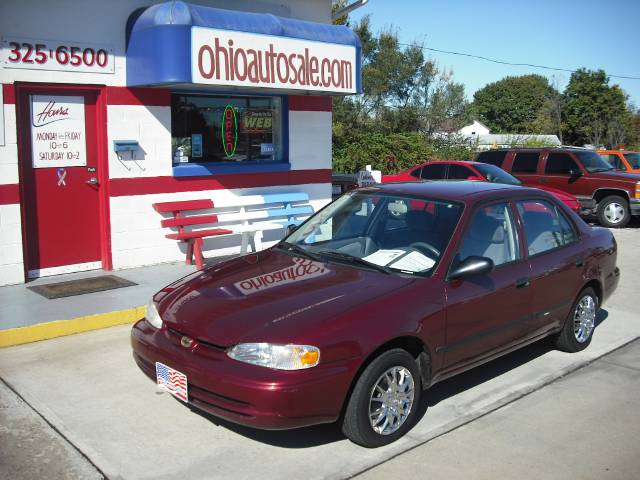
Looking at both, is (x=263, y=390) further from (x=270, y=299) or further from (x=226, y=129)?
(x=226, y=129)

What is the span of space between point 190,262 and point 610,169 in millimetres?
11334

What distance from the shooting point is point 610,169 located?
657 inches

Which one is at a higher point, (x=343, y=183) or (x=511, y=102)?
(x=511, y=102)

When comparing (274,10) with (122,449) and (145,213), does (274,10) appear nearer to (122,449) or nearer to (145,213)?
(145,213)

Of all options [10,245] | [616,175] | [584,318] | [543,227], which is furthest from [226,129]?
[616,175]

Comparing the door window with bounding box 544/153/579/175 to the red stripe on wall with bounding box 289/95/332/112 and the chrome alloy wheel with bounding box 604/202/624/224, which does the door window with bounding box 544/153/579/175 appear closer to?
the chrome alloy wheel with bounding box 604/202/624/224

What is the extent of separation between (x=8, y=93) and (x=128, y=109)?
4.95 ft

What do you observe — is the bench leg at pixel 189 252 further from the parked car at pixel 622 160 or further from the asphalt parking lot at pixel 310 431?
the parked car at pixel 622 160

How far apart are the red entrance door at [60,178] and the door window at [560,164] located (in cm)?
1132

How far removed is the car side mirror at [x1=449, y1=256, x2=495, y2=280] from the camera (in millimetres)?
4934

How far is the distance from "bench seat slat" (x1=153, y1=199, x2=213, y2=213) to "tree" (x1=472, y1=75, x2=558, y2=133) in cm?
8338

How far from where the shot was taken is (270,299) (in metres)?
4.65

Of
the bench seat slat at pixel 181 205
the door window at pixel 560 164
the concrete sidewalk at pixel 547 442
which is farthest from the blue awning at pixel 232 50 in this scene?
the door window at pixel 560 164

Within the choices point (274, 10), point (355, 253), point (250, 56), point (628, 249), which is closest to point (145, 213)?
point (250, 56)
